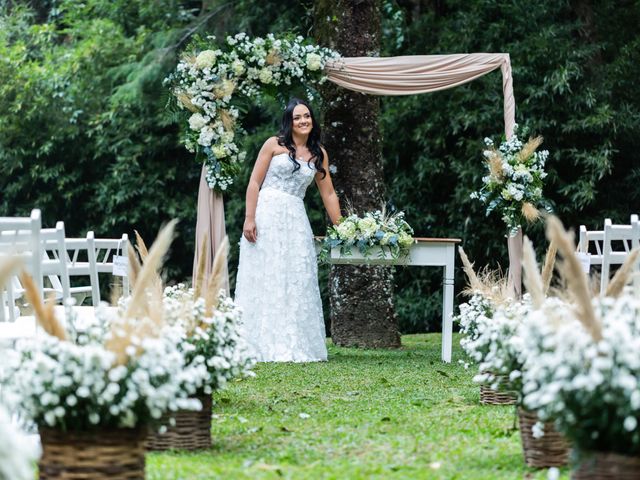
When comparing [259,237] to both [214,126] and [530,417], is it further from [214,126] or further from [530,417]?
[530,417]

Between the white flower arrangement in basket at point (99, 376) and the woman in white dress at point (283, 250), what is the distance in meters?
5.12

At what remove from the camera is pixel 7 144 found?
16.7m

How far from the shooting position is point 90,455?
157 inches

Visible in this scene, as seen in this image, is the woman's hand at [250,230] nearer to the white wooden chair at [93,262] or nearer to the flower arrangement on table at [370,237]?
the flower arrangement on table at [370,237]

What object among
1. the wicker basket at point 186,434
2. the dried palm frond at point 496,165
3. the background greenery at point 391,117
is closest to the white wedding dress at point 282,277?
the background greenery at point 391,117

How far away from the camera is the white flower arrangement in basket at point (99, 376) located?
3910mm

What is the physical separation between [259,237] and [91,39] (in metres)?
8.18

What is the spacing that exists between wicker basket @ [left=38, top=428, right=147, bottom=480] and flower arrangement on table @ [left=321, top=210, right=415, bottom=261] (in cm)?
517

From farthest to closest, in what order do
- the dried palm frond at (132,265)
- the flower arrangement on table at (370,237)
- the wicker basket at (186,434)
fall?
the flower arrangement on table at (370,237)
the dried palm frond at (132,265)
the wicker basket at (186,434)

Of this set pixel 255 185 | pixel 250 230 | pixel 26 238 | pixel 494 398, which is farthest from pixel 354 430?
pixel 255 185

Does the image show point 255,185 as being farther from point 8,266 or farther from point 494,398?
point 8,266

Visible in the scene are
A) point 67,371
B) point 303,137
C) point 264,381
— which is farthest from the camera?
point 303,137

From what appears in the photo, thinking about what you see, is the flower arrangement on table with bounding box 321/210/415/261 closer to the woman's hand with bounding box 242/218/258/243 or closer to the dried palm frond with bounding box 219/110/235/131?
the woman's hand with bounding box 242/218/258/243

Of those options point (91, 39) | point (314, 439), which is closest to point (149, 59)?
point (91, 39)
